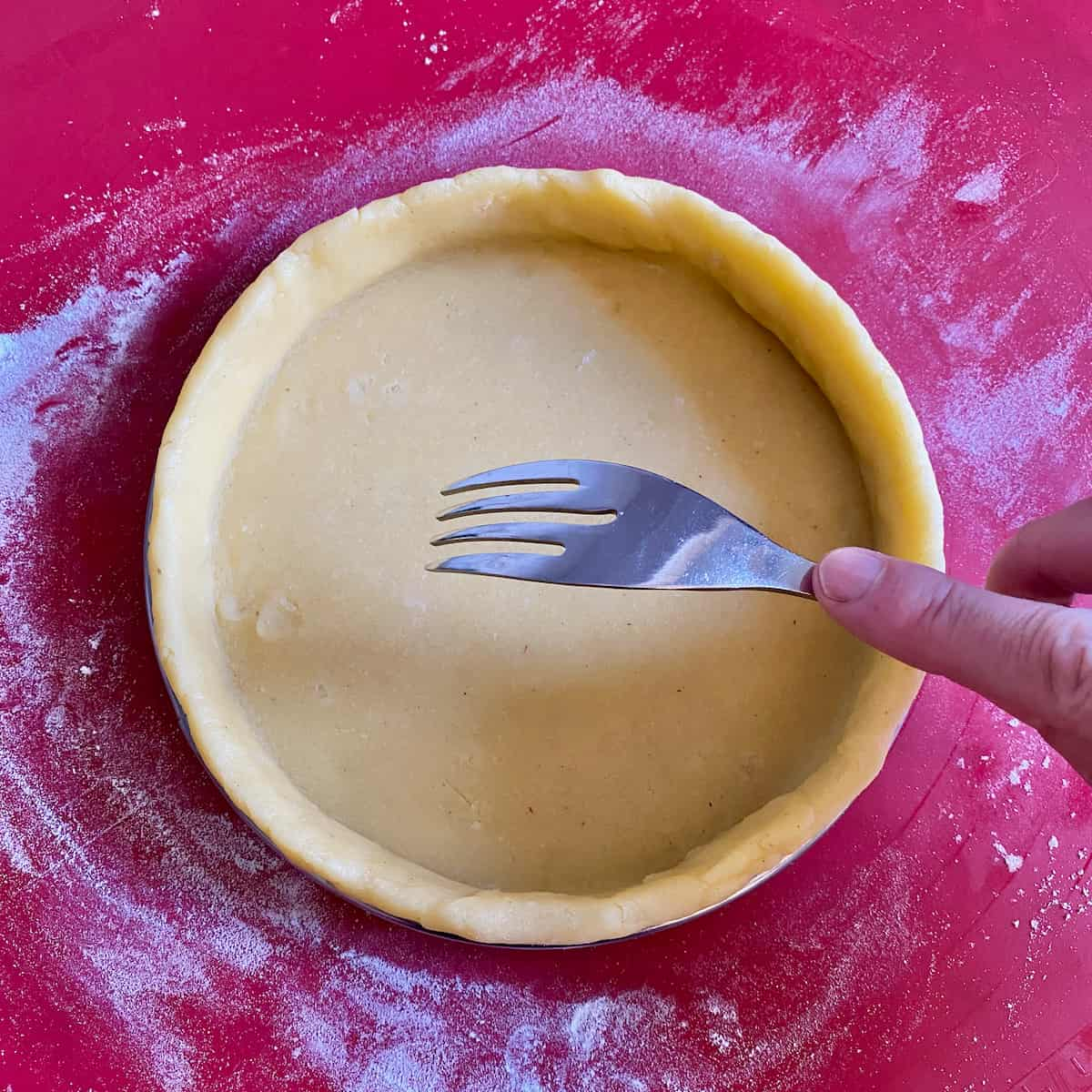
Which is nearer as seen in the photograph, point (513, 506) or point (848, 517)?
point (513, 506)

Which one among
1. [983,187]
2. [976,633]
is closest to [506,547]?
[976,633]

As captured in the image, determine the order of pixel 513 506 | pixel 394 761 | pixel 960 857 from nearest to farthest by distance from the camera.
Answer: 1. pixel 513 506
2. pixel 394 761
3. pixel 960 857

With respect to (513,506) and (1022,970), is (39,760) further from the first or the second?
(1022,970)

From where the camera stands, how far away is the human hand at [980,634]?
2.79 feet

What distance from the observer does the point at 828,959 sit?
53.9 inches

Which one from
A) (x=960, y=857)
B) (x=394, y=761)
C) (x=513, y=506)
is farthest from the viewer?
(x=960, y=857)

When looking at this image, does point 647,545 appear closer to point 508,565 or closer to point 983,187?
point 508,565

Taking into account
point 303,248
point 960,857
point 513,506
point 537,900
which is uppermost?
point 303,248

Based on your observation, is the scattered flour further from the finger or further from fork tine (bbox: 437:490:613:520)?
fork tine (bbox: 437:490:613:520)

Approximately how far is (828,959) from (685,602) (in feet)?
1.88

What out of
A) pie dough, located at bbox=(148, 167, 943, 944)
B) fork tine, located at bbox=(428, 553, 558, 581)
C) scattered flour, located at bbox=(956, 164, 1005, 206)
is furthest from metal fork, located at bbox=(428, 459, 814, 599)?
scattered flour, located at bbox=(956, 164, 1005, 206)

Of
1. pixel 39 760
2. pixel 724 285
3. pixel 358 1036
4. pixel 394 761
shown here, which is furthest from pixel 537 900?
pixel 724 285

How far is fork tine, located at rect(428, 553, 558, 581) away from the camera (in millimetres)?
1030

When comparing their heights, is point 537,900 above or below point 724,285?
below
